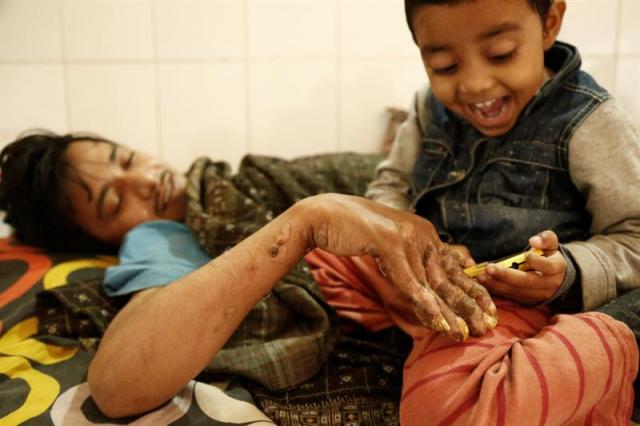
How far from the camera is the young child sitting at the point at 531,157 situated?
0.72 metres

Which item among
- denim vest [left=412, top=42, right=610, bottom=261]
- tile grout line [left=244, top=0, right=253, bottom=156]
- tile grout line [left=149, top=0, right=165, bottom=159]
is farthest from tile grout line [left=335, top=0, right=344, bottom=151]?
denim vest [left=412, top=42, right=610, bottom=261]

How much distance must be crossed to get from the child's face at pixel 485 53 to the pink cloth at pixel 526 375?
1.09 feet

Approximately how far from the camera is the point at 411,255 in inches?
25.3

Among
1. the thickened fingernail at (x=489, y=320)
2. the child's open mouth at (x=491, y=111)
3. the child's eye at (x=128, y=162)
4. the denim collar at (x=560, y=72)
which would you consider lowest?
the thickened fingernail at (x=489, y=320)

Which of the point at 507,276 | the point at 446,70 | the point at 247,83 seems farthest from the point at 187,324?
the point at 247,83

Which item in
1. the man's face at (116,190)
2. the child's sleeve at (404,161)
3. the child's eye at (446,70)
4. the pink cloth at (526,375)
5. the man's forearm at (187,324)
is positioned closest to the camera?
the pink cloth at (526,375)

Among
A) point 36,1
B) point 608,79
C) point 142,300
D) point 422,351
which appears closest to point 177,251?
point 142,300

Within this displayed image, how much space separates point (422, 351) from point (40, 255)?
913mm

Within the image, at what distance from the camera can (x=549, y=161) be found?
0.80 meters

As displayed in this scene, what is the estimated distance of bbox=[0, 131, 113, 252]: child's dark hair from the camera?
115 centimetres

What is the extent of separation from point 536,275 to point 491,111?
0.94ft

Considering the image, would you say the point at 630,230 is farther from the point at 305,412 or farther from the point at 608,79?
the point at 608,79

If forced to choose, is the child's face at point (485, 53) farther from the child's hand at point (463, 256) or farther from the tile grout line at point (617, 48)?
the tile grout line at point (617, 48)

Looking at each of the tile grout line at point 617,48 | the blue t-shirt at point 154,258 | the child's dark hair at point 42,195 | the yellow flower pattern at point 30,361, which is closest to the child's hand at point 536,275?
the blue t-shirt at point 154,258
